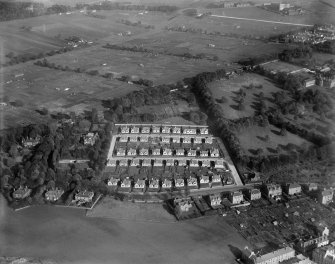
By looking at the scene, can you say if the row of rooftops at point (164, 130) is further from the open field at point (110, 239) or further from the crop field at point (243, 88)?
the open field at point (110, 239)

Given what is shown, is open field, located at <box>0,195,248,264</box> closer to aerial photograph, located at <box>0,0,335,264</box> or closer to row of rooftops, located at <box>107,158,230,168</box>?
aerial photograph, located at <box>0,0,335,264</box>

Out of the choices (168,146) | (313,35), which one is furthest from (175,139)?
(313,35)

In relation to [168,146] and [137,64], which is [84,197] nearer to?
[168,146]

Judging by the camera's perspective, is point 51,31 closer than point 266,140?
No

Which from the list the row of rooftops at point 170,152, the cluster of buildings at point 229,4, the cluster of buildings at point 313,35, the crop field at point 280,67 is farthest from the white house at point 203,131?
the cluster of buildings at point 229,4

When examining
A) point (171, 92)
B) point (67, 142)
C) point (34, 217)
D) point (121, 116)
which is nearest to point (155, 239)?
point (34, 217)

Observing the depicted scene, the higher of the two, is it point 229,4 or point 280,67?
point 229,4
